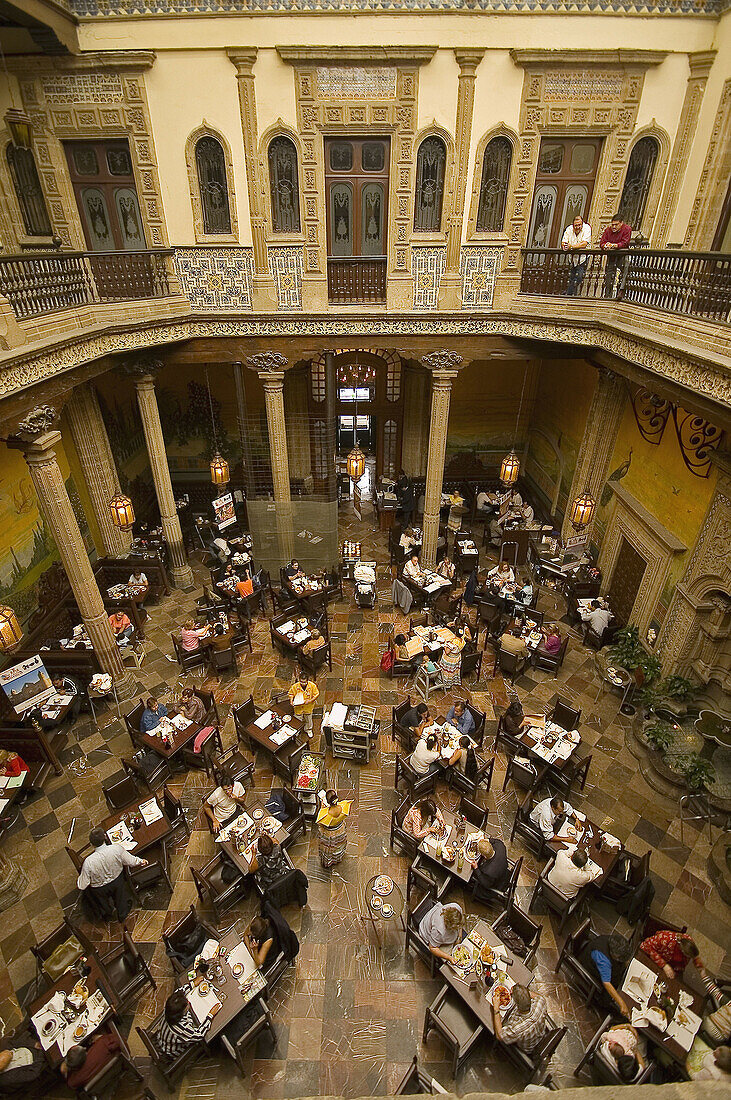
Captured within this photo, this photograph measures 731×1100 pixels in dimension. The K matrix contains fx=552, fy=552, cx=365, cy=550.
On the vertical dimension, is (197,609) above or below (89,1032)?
below

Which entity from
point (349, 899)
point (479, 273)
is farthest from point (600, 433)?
point (349, 899)

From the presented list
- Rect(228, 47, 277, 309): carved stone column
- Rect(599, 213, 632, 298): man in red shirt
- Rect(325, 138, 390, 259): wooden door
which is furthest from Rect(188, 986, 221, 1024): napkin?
Rect(325, 138, 390, 259): wooden door

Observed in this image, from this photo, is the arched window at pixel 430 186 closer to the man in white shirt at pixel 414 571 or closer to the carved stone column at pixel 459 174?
the carved stone column at pixel 459 174

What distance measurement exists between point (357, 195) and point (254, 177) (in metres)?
2.05

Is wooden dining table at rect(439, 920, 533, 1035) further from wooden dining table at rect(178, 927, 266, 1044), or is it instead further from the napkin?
the napkin

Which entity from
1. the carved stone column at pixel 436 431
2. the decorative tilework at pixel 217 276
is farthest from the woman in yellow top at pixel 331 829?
the decorative tilework at pixel 217 276

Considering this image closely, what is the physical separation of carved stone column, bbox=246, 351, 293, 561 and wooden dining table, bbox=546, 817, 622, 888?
8237 mm

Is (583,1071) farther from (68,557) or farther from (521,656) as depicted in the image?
(68,557)

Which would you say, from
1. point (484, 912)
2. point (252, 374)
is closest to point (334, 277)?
point (252, 374)

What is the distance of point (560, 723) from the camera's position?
29.5 ft

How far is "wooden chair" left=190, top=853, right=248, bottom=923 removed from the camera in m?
6.67

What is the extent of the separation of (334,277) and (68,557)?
7736 mm

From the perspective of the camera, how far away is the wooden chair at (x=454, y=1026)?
5391mm

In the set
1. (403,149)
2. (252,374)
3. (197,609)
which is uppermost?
(403,149)
